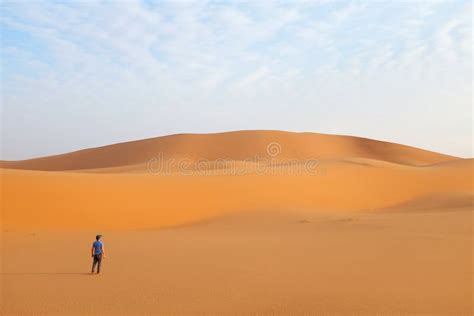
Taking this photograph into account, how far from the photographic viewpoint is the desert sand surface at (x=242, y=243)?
6.48 metres

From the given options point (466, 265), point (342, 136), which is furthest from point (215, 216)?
point (342, 136)

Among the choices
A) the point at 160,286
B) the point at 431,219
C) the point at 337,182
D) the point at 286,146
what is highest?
the point at 286,146

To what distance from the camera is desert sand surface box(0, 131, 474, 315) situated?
6477 mm

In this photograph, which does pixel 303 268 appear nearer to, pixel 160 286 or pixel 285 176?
pixel 160 286

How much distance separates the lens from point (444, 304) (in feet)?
20.0

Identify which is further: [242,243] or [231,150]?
[231,150]

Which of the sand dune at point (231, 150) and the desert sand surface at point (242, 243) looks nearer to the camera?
the desert sand surface at point (242, 243)

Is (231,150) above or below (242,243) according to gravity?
above

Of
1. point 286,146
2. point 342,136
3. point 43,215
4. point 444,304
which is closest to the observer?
point 444,304

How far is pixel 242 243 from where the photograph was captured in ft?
37.4

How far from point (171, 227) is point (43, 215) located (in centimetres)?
486

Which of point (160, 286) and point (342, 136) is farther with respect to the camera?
point (342, 136)

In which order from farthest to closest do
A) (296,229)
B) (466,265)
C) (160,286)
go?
1. (296,229)
2. (466,265)
3. (160,286)

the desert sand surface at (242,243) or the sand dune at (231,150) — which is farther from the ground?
the sand dune at (231,150)
